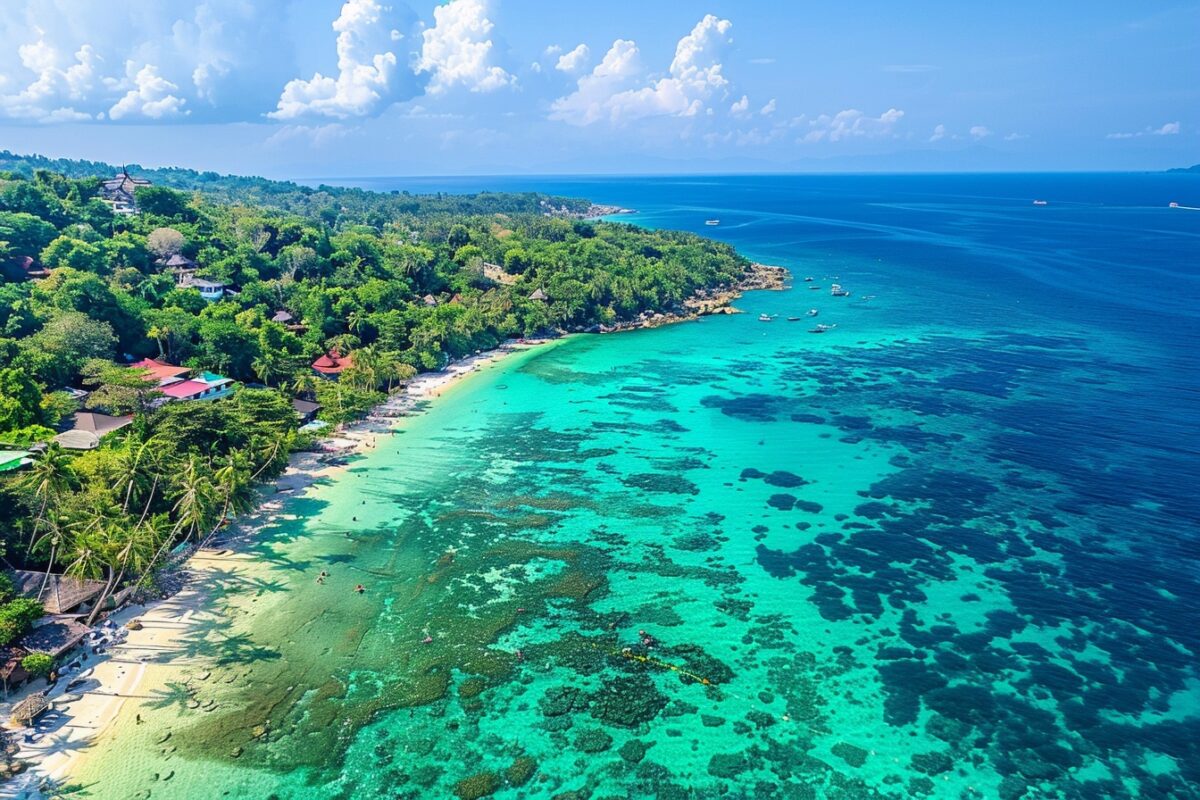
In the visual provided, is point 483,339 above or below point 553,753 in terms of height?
above

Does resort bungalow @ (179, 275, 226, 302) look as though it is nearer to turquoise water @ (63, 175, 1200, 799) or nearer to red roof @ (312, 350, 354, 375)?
red roof @ (312, 350, 354, 375)

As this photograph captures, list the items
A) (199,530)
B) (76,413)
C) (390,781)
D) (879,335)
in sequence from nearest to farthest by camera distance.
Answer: (390,781) < (199,530) < (76,413) < (879,335)

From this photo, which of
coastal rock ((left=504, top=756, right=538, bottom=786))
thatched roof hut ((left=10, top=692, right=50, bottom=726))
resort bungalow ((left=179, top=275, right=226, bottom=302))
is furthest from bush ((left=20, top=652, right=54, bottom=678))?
resort bungalow ((left=179, top=275, right=226, bottom=302))

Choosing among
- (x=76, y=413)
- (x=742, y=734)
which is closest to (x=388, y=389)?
(x=76, y=413)

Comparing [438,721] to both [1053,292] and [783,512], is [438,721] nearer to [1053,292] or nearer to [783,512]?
[783,512]

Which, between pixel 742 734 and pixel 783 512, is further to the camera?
pixel 783 512

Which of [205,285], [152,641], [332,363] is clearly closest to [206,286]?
[205,285]

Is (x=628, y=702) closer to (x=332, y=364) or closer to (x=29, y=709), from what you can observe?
(x=29, y=709)
